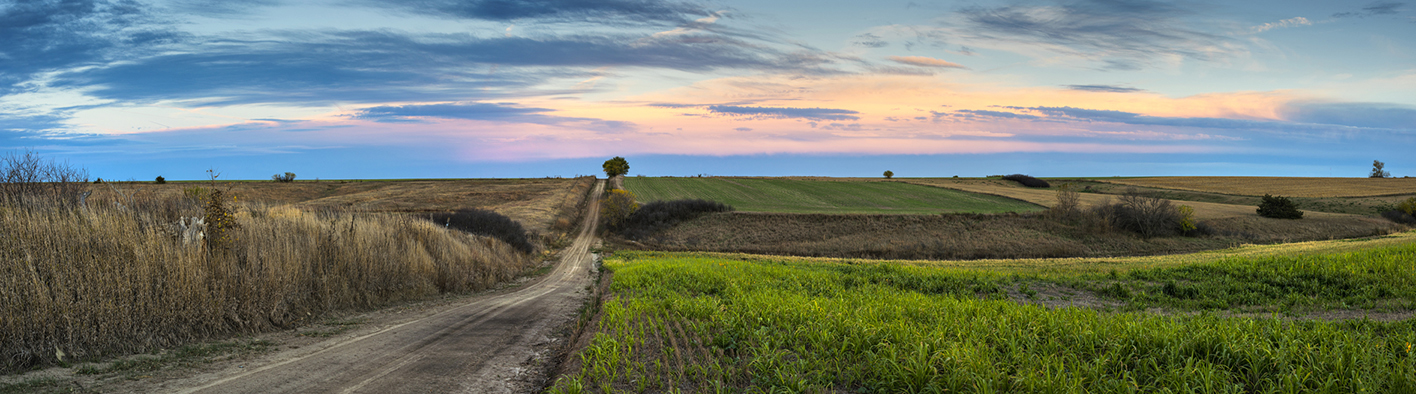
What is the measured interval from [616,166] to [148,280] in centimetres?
12657

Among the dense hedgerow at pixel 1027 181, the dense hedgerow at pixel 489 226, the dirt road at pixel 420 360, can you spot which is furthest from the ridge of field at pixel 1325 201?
the dirt road at pixel 420 360

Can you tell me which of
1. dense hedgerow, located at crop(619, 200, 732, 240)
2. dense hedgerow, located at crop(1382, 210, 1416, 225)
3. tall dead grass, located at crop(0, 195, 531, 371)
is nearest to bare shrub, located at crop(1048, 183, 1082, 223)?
dense hedgerow, located at crop(1382, 210, 1416, 225)

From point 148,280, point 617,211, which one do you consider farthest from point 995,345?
point 617,211

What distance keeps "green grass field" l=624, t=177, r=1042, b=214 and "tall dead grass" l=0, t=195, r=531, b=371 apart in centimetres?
4535

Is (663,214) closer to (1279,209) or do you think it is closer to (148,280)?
(148,280)

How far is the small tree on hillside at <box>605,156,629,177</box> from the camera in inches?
5305

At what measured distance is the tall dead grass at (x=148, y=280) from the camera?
7.93m

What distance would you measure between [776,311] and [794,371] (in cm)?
257

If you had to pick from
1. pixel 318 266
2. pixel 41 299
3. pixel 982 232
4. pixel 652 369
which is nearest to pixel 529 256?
pixel 318 266

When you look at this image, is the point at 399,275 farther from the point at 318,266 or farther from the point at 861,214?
the point at 861,214

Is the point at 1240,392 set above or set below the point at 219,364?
above

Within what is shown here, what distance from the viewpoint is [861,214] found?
52.0 metres

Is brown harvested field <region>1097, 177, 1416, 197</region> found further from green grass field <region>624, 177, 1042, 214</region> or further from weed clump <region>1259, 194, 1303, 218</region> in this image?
green grass field <region>624, 177, 1042, 214</region>

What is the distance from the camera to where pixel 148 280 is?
29.4 feet
